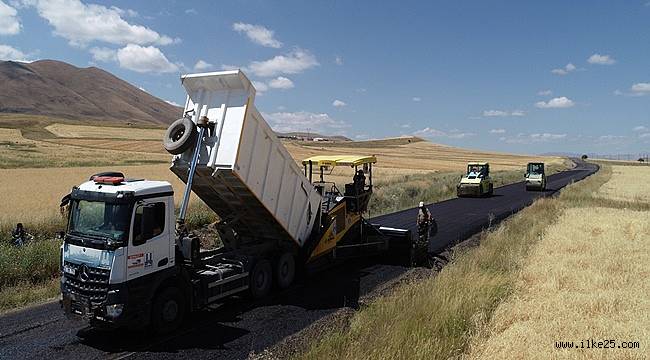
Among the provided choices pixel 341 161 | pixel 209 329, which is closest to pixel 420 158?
pixel 341 161

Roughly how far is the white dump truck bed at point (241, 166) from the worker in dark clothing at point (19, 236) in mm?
6408

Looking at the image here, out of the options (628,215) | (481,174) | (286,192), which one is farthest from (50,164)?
(628,215)

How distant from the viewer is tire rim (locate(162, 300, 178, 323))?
8281 mm

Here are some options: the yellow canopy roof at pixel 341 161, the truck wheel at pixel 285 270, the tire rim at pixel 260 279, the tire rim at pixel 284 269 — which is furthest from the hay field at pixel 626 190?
the tire rim at pixel 260 279

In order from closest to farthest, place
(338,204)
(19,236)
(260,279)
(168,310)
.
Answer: (168,310) < (260,279) < (338,204) < (19,236)

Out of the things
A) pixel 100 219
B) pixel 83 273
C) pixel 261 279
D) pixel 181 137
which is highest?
pixel 181 137

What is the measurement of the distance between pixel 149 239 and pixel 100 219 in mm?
837

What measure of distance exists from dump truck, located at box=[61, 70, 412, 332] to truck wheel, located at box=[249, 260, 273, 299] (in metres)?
0.03

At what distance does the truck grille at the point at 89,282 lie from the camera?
7532 mm

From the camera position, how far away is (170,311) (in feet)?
27.6

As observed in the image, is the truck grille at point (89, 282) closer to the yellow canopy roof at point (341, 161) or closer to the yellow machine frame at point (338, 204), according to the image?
the yellow machine frame at point (338, 204)

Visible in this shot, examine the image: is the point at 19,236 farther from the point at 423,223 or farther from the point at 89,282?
the point at 423,223

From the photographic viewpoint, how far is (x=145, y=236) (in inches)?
311

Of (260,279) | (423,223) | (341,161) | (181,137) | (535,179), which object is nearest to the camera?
(181,137)
